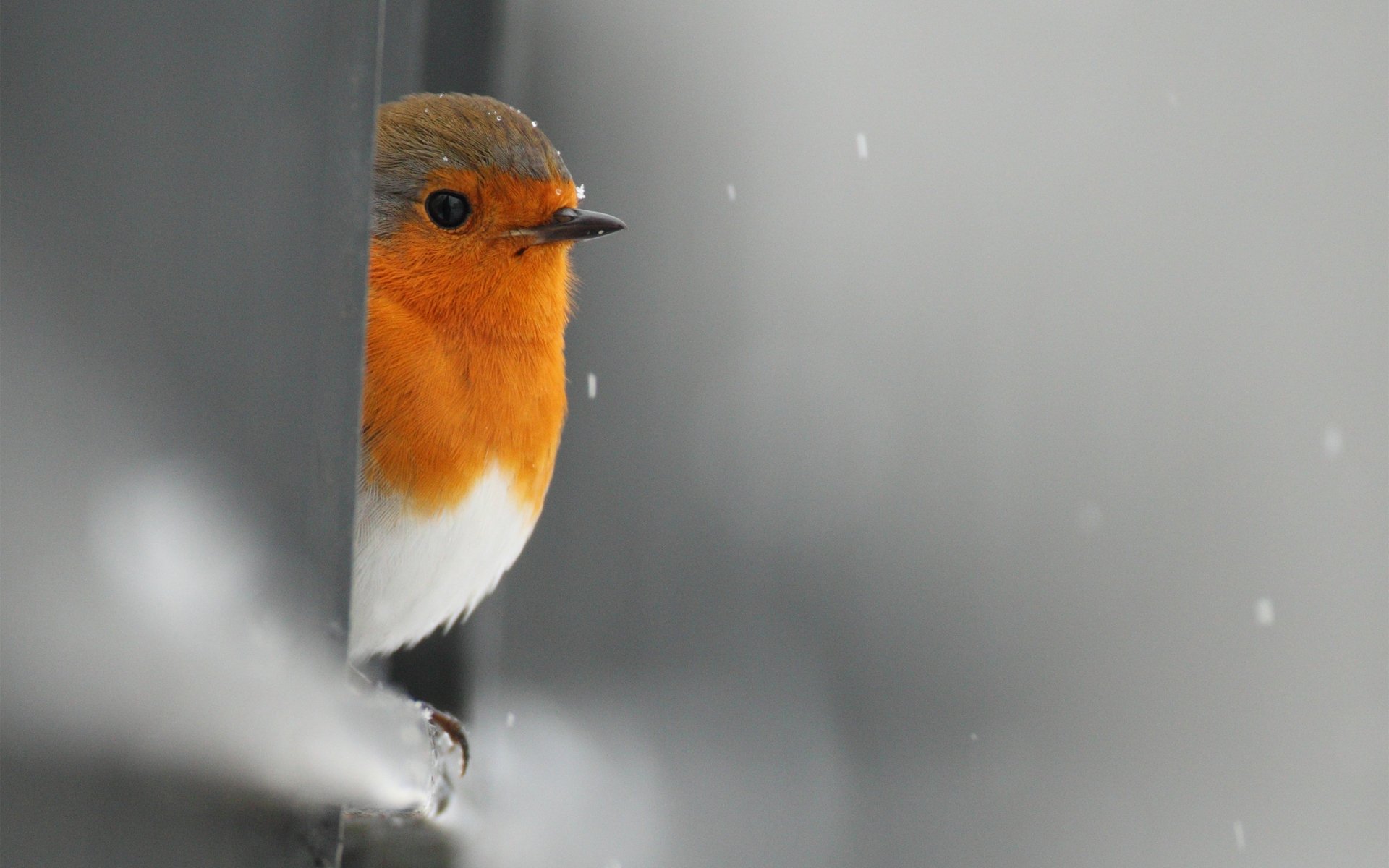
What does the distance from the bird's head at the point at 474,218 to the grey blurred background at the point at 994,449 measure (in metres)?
1.51

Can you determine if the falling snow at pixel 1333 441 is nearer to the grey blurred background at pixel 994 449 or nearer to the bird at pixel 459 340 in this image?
the grey blurred background at pixel 994 449

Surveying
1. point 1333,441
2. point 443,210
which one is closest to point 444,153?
point 443,210

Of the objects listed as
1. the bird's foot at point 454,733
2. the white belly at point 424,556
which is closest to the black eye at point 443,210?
the white belly at point 424,556

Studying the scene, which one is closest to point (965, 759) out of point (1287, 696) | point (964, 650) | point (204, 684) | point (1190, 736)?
point (964, 650)

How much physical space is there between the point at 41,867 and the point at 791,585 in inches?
121

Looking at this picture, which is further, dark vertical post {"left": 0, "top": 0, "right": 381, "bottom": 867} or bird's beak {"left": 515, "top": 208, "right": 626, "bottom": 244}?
bird's beak {"left": 515, "top": 208, "right": 626, "bottom": 244}

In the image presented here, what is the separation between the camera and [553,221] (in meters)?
1.65

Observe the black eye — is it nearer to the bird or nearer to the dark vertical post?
the bird

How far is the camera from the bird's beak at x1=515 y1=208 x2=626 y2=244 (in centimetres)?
162

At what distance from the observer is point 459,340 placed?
62.7 inches

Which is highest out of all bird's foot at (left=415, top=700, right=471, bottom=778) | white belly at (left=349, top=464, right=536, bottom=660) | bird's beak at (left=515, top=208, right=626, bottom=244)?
bird's beak at (left=515, top=208, right=626, bottom=244)

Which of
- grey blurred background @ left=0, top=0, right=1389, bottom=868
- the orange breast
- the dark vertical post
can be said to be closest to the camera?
the dark vertical post

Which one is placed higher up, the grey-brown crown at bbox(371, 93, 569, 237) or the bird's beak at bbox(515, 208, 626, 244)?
the grey-brown crown at bbox(371, 93, 569, 237)

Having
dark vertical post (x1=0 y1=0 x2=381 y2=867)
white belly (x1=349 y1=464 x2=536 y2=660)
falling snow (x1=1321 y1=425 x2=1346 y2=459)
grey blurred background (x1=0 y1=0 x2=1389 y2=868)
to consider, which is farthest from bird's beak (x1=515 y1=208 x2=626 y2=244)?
falling snow (x1=1321 y1=425 x2=1346 y2=459)
